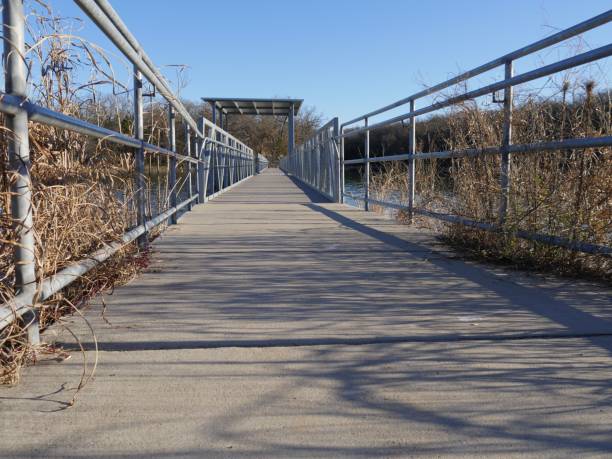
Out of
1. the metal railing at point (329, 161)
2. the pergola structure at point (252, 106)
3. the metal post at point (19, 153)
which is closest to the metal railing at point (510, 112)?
the metal post at point (19, 153)

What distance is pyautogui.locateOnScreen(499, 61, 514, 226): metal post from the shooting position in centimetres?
336

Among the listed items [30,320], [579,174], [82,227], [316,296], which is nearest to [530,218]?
[579,174]

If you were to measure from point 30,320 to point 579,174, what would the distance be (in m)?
2.65

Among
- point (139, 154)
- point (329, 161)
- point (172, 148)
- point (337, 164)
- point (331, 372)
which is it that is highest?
point (329, 161)

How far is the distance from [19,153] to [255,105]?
27616 mm

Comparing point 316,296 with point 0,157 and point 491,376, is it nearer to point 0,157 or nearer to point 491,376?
point 491,376

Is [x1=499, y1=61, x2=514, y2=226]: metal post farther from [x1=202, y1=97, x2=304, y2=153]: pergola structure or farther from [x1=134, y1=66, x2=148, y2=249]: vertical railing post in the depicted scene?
[x1=202, y1=97, x2=304, y2=153]: pergola structure

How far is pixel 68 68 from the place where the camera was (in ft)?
7.72

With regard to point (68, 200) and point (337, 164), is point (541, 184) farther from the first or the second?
point (337, 164)

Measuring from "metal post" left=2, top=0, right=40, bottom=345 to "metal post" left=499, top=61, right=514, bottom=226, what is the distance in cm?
264

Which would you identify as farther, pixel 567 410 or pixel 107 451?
pixel 567 410

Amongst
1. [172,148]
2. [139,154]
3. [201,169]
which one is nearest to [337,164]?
[201,169]

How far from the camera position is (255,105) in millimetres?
28484

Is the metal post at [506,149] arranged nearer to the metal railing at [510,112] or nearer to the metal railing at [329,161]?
the metal railing at [510,112]
